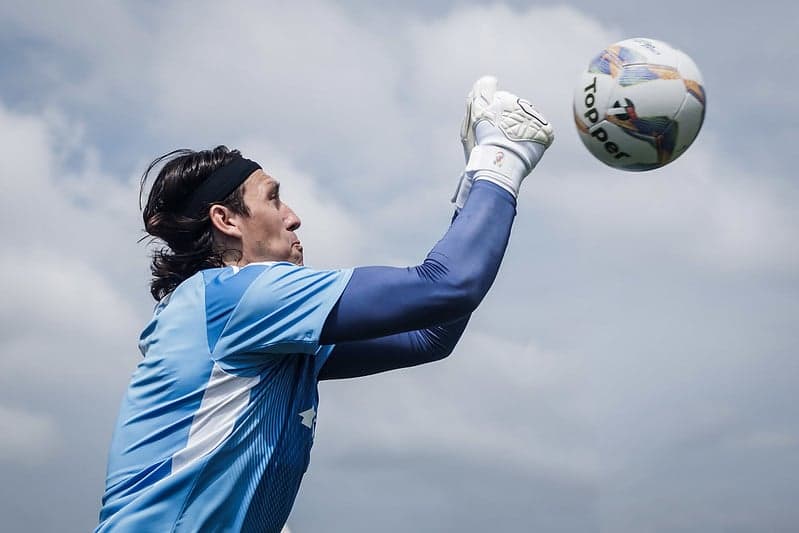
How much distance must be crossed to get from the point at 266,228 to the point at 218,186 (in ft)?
1.43

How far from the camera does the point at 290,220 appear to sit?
570 centimetres

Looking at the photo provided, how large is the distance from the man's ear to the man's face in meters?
0.04

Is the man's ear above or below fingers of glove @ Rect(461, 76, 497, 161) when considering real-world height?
below

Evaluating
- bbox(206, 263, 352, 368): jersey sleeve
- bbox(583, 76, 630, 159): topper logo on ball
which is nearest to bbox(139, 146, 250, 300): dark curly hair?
bbox(206, 263, 352, 368): jersey sleeve

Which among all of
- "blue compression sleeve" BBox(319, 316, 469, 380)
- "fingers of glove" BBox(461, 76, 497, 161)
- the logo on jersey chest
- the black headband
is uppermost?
"fingers of glove" BBox(461, 76, 497, 161)

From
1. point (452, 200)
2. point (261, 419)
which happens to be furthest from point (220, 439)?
point (452, 200)

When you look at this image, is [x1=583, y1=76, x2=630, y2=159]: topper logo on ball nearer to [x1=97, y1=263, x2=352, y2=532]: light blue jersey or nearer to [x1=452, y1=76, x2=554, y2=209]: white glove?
[x1=452, y1=76, x2=554, y2=209]: white glove

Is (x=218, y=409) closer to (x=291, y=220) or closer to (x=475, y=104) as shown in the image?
(x=291, y=220)

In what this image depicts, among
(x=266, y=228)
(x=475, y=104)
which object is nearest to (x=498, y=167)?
(x=475, y=104)

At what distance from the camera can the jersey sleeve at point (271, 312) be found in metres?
4.71

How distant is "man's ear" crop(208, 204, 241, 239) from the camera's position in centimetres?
557

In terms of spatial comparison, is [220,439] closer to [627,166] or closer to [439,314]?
[439,314]

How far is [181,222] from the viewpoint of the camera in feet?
18.4

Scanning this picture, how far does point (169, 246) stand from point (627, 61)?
3769 mm
